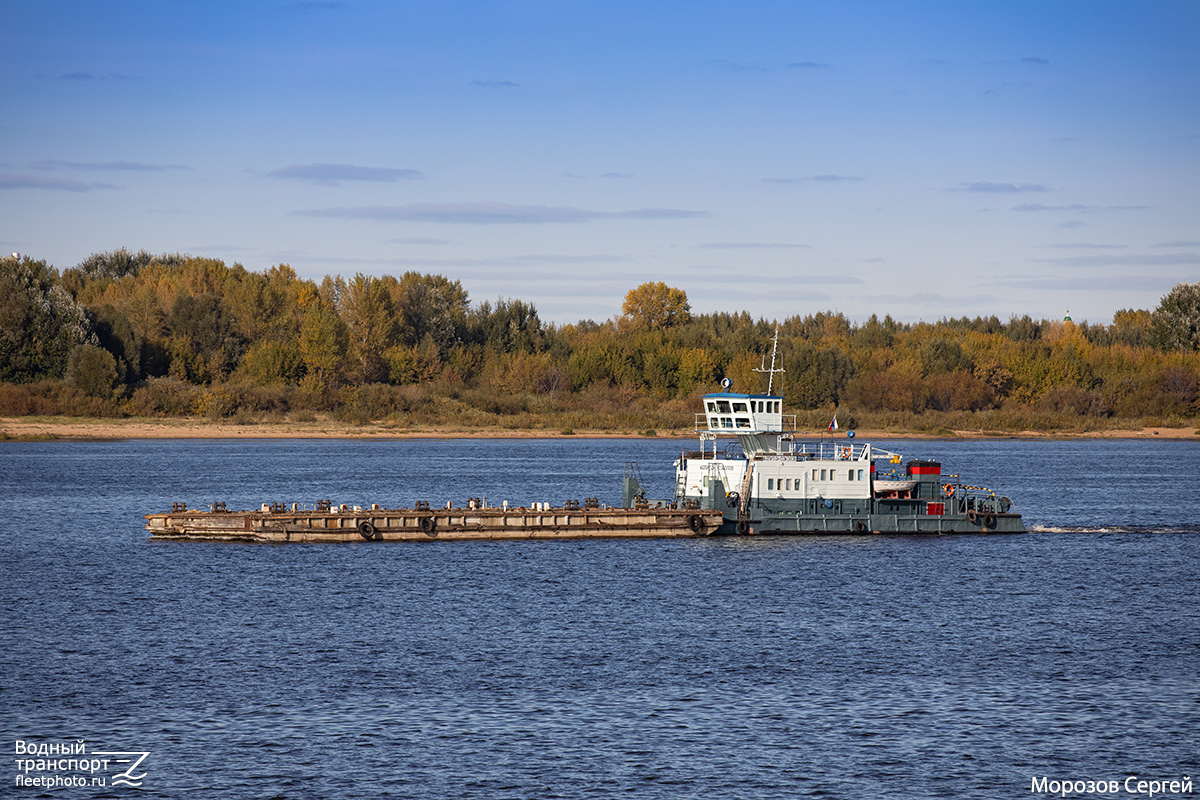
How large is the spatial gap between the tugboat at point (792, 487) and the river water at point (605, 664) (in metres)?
1.31

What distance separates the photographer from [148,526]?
6069cm

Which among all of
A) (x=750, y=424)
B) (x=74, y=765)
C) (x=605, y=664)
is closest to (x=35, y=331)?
(x=750, y=424)

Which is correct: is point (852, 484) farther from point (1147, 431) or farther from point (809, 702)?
point (1147, 431)

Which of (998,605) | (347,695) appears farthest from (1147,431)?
(347,695)

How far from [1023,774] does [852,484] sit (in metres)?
34.5

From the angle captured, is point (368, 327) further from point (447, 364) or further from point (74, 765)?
point (74, 765)

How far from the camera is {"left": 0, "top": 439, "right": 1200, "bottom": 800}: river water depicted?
2736cm

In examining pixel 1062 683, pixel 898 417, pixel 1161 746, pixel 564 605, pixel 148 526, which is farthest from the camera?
pixel 898 417

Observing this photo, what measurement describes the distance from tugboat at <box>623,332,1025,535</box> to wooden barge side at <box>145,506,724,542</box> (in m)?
2.28

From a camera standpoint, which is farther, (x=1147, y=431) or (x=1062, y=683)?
(x=1147, y=431)

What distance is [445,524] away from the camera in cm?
5994

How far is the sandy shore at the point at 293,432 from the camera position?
14325cm

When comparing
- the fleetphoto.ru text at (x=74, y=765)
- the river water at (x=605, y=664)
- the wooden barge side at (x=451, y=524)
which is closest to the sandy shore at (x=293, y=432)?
the river water at (x=605, y=664)

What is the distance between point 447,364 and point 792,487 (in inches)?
4748
